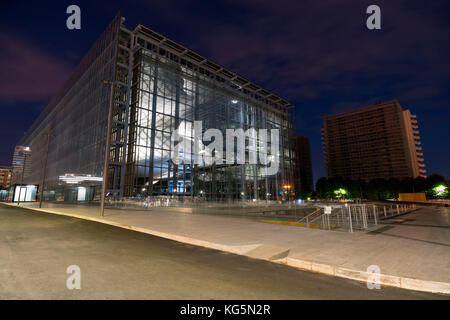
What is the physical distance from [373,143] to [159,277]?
155308 mm

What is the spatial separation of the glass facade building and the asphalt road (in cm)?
2316

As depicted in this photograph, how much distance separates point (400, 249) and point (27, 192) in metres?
59.1

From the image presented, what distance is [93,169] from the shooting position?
34469 millimetres

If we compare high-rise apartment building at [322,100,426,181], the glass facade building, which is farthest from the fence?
high-rise apartment building at [322,100,426,181]

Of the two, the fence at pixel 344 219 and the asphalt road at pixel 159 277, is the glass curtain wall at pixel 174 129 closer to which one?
the fence at pixel 344 219

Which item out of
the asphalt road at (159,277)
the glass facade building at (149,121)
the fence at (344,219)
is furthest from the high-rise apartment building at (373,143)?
the asphalt road at (159,277)

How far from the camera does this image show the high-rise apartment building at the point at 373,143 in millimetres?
123562

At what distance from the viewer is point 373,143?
132m

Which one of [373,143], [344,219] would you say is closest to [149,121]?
[344,219]

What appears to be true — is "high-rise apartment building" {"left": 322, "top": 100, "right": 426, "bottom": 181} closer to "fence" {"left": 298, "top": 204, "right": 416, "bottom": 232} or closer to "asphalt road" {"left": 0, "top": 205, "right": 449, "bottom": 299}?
"fence" {"left": 298, "top": 204, "right": 416, "bottom": 232}

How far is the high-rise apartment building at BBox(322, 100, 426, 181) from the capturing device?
123562mm

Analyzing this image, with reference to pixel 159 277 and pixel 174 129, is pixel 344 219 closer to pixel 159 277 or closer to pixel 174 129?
pixel 159 277

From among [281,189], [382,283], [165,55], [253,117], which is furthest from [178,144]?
[382,283]

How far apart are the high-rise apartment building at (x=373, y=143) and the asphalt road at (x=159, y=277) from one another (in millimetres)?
136434
